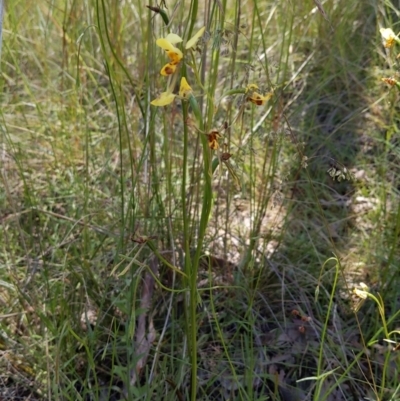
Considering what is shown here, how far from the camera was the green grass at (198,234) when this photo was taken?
152 centimetres

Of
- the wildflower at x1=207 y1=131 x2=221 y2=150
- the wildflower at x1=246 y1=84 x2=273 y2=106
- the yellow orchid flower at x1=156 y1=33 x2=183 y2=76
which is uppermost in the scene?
the yellow orchid flower at x1=156 y1=33 x2=183 y2=76

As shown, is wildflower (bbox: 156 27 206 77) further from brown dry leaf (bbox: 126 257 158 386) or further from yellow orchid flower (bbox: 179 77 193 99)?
brown dry leaf (bbox: 126 257 158 386)

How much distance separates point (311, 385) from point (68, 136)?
1236 mm

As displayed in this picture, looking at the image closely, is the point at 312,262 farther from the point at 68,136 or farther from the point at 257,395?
the point at 68,136

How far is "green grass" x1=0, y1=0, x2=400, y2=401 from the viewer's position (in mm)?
1519


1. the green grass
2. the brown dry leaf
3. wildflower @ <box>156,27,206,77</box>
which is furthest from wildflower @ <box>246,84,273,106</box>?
the brown dry leaf

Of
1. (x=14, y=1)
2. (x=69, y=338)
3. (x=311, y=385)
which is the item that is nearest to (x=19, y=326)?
(x=69, y=338)

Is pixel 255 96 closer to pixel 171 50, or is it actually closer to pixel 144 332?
pixel 171 50

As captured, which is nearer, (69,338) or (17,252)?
(69,338)

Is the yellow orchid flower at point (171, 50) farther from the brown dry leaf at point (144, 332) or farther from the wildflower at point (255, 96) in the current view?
the brown dry leaf at point (144, 332)

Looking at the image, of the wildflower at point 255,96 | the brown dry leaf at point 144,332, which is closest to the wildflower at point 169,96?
the wildflower at point 255,96

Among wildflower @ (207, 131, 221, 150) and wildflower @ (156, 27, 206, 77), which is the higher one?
wildflower @ (156, 27, 206, 77)

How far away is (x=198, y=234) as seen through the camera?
1.67m

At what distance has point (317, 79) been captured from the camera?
274cm
